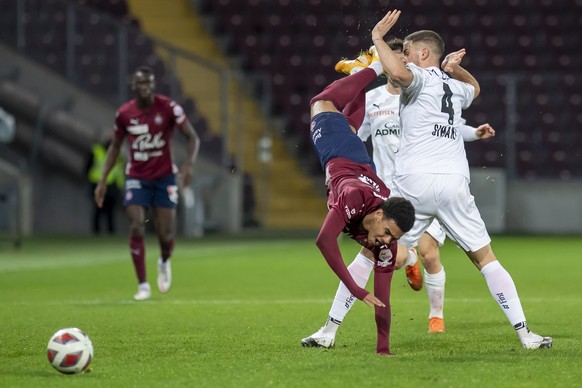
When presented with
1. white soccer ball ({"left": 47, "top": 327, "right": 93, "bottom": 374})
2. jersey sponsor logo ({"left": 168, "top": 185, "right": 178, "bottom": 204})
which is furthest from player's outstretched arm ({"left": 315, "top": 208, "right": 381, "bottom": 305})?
jersey sponsor logo ({"left": 168, "top": 185, "right": 178, "bottom": 204})

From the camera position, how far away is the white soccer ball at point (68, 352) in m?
6.24

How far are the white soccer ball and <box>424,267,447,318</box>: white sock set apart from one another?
3.07m

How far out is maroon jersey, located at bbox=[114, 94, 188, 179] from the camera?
37.3 feet

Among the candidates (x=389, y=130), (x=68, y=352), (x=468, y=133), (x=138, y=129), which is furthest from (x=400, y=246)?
(x=138, y=129)

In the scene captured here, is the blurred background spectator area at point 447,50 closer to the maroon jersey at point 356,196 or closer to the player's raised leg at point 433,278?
the player's raised leg at point 433,278

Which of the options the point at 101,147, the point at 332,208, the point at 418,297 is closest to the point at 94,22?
the point at 101,147

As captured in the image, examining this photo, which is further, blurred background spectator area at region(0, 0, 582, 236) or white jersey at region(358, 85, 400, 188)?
blurred background spectator area at region(0, 0, 582, 236)

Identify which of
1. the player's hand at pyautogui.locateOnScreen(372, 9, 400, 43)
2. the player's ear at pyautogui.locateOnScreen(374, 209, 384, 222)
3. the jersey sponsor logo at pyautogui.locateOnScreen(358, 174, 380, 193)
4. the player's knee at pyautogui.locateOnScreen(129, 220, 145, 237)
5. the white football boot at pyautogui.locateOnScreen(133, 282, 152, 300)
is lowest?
the white football boot at pyautogui.locateOnScreen(133, 282, 152, 300)

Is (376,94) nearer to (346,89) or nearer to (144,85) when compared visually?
(346,89)

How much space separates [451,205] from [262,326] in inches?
79.7

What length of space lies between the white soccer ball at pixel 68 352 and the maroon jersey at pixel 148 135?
5158 millimetres

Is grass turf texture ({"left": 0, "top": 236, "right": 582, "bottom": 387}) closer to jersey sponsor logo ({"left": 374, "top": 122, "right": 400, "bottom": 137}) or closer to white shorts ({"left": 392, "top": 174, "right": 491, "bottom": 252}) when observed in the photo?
white shorts ({"left": 392, "top": 174, "right": 491, "bottom": 252})

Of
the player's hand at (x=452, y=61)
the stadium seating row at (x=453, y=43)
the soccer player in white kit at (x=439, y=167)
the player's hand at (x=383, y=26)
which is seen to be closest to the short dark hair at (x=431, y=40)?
the soccer player in white kit at (x=439, y=167)

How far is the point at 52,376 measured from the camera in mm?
6293
